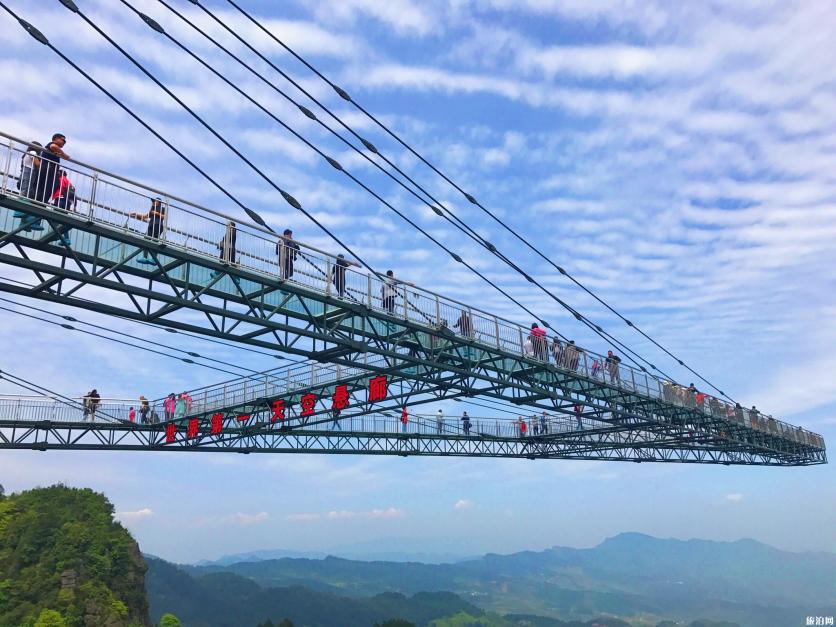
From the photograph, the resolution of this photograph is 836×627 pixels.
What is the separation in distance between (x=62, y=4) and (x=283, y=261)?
304 inches

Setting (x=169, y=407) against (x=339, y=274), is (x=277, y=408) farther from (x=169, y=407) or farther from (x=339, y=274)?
(x=339, y=274)

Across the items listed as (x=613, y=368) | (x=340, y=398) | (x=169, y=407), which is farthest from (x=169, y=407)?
(x=613, y=368)

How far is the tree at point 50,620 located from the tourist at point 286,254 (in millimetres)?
56886

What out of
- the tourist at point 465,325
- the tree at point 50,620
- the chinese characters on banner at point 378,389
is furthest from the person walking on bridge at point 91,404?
the tree at point 50,620

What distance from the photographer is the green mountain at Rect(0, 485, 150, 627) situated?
60.8 meters

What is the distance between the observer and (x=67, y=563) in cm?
6550

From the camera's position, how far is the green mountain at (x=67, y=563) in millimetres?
60781

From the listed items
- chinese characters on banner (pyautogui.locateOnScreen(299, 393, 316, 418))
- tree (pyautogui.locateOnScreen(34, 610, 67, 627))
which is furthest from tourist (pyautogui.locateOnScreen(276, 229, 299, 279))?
tree (pyautogui.locateOnScreen(34, 610, 67, 627))

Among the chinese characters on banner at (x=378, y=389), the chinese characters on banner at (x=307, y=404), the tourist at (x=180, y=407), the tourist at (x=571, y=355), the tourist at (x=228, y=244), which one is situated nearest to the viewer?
the tourist at (x=228, y=244)

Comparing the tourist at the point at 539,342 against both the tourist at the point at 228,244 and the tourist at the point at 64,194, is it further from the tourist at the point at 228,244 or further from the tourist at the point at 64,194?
the tourist at the point at 64,194

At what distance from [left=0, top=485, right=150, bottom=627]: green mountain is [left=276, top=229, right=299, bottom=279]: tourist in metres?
57.1

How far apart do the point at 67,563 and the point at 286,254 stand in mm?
64884

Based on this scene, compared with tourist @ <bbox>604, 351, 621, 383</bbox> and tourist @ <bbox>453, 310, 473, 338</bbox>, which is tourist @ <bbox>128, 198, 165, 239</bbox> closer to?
tourist @ <bbox>453, 310, 473, 338</bbox>

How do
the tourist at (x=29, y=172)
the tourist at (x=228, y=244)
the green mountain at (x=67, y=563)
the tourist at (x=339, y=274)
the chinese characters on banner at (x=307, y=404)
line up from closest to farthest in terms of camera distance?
the tourist at (x=29, y=172) → the tourist at (x=228, y=244) → the tourist at (x=339, y=274) → the chinese characters on banner at (x=307, y=404) → the green mountain at (x=67, y=563)
